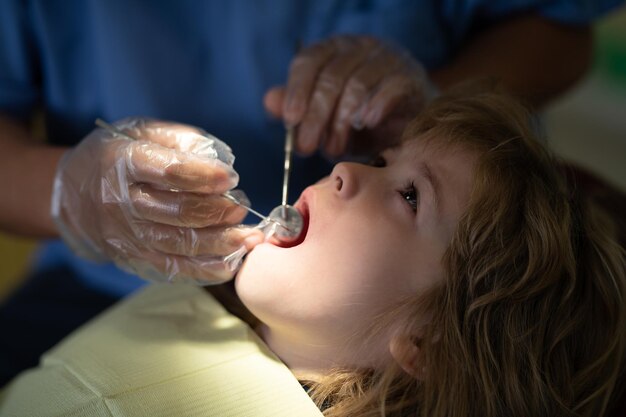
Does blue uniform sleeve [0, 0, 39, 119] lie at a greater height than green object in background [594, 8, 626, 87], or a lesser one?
greater

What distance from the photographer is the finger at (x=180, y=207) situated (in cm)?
79

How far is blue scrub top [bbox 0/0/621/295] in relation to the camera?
1096mm

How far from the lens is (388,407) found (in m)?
0.78

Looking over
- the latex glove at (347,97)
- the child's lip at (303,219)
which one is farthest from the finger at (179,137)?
the latex glove at (347,97)

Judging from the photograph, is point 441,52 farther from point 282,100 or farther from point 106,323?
point 106,323

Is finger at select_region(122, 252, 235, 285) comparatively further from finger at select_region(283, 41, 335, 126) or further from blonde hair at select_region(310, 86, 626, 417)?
A: finger at select_region(283, 41, 335, 126)

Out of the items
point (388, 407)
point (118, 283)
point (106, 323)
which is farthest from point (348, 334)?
point (118, 283)

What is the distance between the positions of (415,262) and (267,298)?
0.20 m

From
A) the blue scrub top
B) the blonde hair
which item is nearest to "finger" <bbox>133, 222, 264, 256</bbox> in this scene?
the blonde hair

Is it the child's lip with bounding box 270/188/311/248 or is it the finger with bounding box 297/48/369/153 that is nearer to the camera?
the child's lip with bounding box 270/188/311/248

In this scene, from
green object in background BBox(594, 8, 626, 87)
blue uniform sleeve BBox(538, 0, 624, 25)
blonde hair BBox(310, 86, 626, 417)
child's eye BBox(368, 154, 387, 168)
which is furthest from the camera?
green object in background BBox(594, 8, 626, 87)

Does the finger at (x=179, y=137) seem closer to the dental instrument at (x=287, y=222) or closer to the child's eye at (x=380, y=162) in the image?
the dental instrument at (x=287, y=222)

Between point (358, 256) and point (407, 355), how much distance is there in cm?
14

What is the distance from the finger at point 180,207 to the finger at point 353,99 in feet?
0.98
